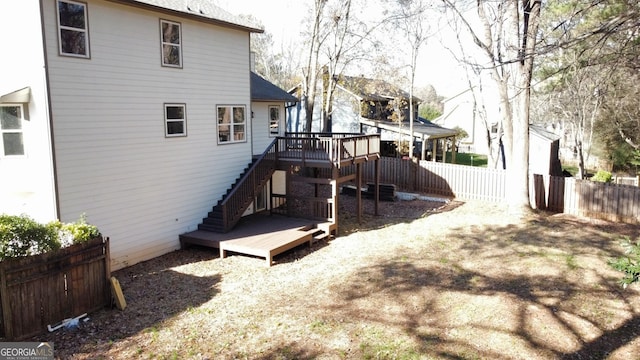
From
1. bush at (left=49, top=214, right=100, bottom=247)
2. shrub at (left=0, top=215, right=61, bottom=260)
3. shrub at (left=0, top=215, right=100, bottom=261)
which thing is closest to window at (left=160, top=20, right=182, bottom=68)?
bush at (left=49, top=214, right=100, bottom=247)

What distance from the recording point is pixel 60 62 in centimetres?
1058

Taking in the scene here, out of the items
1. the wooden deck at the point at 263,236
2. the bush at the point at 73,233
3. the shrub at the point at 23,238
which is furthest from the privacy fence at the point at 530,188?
the shrub at the point at 23,238

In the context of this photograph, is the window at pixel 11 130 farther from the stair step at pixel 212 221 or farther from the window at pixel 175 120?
the stair step at pixel 212 221

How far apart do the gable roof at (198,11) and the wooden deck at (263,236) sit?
6.60 metres

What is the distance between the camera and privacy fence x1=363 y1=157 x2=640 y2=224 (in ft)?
54.2

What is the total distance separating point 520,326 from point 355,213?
35.2 feet

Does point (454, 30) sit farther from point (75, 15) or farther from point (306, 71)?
point (75, 15)

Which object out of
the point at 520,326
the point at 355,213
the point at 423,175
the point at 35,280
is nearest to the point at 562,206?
the point at 423,175

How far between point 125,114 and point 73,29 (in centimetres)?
237

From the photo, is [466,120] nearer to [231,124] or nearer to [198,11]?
[231,124]

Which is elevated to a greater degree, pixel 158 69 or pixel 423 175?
pixel 158 69

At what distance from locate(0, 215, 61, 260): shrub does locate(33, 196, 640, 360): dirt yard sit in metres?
1.65

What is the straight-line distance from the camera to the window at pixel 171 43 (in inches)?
517

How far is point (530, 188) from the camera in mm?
18578
